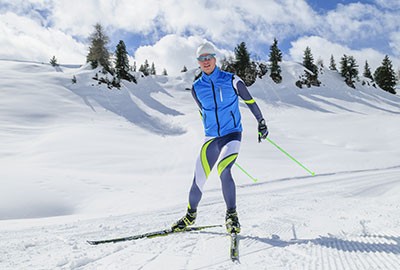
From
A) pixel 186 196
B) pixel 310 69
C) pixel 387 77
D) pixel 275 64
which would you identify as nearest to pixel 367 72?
pixel 387 77

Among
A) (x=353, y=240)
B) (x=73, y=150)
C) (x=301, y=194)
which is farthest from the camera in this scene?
(x=73, y=150)

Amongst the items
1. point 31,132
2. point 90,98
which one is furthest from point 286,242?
point 90,98

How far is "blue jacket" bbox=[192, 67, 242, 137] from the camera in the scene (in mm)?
4023

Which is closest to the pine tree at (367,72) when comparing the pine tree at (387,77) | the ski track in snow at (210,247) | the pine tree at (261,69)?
the pine tree at (387,77)

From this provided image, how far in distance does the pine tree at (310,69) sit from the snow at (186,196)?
27072mm

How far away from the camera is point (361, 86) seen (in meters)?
48.2

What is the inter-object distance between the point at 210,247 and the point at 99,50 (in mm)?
39857

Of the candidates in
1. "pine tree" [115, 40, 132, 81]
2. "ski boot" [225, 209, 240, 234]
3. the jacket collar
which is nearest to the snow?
"ski boot" [225, 209, 240, 234]

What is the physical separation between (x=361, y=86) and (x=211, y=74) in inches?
2029

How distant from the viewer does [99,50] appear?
38750 mm

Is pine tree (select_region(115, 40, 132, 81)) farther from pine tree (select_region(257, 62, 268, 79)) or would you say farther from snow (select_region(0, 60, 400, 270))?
pine tree (select_region(257, 62, 268, 79))

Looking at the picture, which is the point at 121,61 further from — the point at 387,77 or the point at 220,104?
the point at 387,77

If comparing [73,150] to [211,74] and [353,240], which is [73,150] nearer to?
[211,74]

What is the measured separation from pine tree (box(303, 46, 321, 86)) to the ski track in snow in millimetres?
43678
